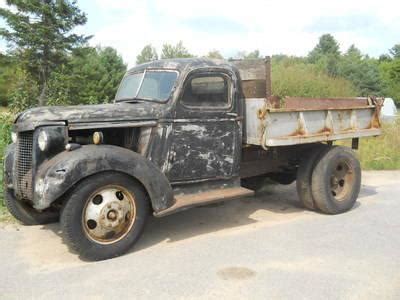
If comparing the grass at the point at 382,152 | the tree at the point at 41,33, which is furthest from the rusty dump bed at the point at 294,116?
the tree at the point at 41,33

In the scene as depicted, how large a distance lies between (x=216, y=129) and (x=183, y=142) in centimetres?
49

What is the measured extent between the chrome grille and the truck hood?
121mm

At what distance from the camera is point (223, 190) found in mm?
5707

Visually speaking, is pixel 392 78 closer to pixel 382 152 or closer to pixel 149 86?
pixel 382 152

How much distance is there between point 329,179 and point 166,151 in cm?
248

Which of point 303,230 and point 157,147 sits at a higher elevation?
point 157,147

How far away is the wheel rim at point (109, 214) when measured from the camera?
4668 mm

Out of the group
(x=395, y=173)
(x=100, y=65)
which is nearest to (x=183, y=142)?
(x=395, y=173)

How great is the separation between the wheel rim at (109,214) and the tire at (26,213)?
0.99 m

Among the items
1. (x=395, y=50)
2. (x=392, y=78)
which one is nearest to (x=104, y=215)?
(x=392, y=78)

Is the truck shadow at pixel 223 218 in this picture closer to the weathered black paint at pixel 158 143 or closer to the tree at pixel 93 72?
the weathered black paint at pixel 158 143

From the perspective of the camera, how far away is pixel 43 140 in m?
4.66

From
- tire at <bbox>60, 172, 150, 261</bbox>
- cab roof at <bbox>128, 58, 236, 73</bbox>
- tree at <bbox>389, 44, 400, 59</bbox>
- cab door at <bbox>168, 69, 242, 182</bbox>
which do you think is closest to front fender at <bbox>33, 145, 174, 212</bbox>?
tire at <bbox>60, 172, 150, 261</bbox>

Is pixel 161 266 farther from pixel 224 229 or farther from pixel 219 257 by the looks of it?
pixel 224 229
